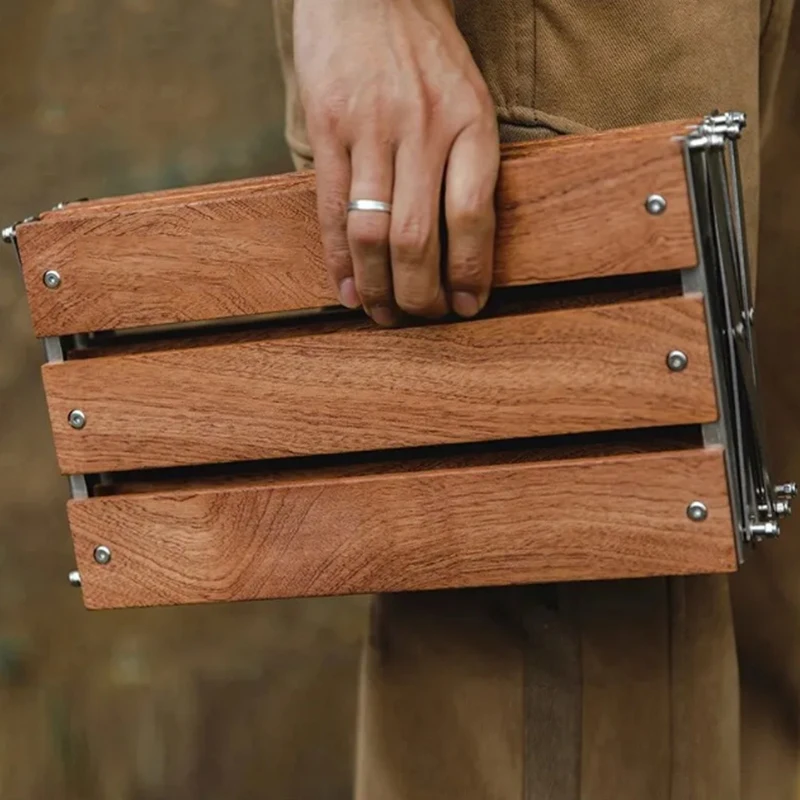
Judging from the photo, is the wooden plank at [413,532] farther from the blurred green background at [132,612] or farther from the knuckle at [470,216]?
the blurred green background at [132,612]

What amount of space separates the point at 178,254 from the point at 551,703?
1.28 feet

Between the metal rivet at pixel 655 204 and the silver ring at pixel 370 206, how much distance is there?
5.2 inches

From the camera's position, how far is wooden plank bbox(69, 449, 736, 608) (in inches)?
27.7

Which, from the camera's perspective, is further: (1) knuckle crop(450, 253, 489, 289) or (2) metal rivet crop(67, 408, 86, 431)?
(2) metal rivet crop(67, 408, 86, 431)

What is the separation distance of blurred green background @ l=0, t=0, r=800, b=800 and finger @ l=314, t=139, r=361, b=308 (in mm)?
671

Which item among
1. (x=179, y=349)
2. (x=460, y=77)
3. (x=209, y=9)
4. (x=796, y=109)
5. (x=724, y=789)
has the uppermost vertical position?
(x=209, y=9)

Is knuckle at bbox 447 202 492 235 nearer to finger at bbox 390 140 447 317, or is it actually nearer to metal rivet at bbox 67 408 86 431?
finger at bbox 390 140 447 317

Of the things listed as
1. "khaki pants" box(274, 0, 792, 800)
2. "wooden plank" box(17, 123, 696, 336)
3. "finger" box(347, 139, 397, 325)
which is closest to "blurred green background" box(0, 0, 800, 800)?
"khaki pants" box(274, 0, 792, 800)

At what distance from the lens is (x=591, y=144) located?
676 millimetres

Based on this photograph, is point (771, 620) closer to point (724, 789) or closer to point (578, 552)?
point (724, 789)

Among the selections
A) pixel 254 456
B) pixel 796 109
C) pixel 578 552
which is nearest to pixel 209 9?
pixel 796 109

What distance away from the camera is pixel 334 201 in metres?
0.69

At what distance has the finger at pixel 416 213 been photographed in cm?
67

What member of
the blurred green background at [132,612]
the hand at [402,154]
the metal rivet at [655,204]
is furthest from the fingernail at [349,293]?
the blurred green background at [132,612]
